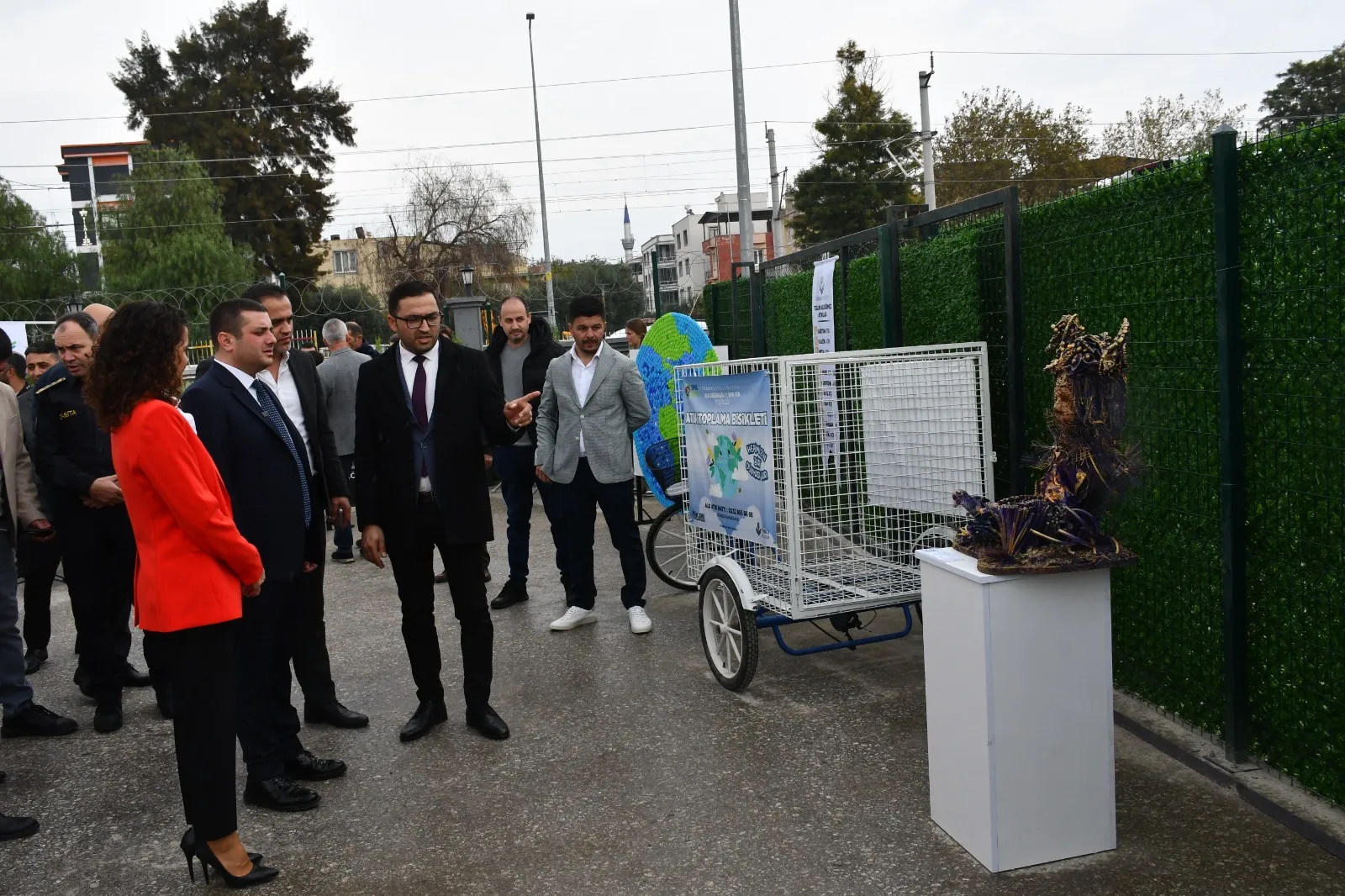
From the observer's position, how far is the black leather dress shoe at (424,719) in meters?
4.84

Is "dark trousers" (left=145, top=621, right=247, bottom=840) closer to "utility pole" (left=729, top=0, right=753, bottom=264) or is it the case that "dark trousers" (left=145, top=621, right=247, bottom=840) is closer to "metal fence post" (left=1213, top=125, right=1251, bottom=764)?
"metal fence post" (left=1213, top=125, right=1251, bottom=764)

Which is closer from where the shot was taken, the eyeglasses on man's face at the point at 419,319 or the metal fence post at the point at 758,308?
the eyeglasses on man's face at the point at 419,319

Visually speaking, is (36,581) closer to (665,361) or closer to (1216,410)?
(665,361)

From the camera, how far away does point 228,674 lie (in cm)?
357

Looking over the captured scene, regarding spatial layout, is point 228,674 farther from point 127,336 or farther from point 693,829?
point 693,829

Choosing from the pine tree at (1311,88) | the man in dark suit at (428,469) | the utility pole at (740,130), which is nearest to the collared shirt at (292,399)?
the man in dark suit at (428,469)

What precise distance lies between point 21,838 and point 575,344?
3723 millimetres

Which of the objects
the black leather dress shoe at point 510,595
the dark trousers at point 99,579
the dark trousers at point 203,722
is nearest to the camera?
the dark trousers at point 203,722

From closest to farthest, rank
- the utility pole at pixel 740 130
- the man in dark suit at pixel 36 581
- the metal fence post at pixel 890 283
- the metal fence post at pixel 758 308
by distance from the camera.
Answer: the man in dark suit at pixel 36 581 → the metal fence post at pixel 890 283 → the metal fence post at pixel 758 308 → the utility pole at pixel 740 130

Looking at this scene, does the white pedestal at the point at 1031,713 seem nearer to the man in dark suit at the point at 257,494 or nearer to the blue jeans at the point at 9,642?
the man in dark suit at the point at 257,494

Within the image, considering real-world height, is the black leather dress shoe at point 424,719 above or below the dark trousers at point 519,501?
below

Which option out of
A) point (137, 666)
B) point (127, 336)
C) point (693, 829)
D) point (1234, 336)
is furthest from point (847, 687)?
point (137, 666)

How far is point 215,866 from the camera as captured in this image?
3531mm

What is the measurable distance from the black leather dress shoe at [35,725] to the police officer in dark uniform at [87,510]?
0.52 ft
